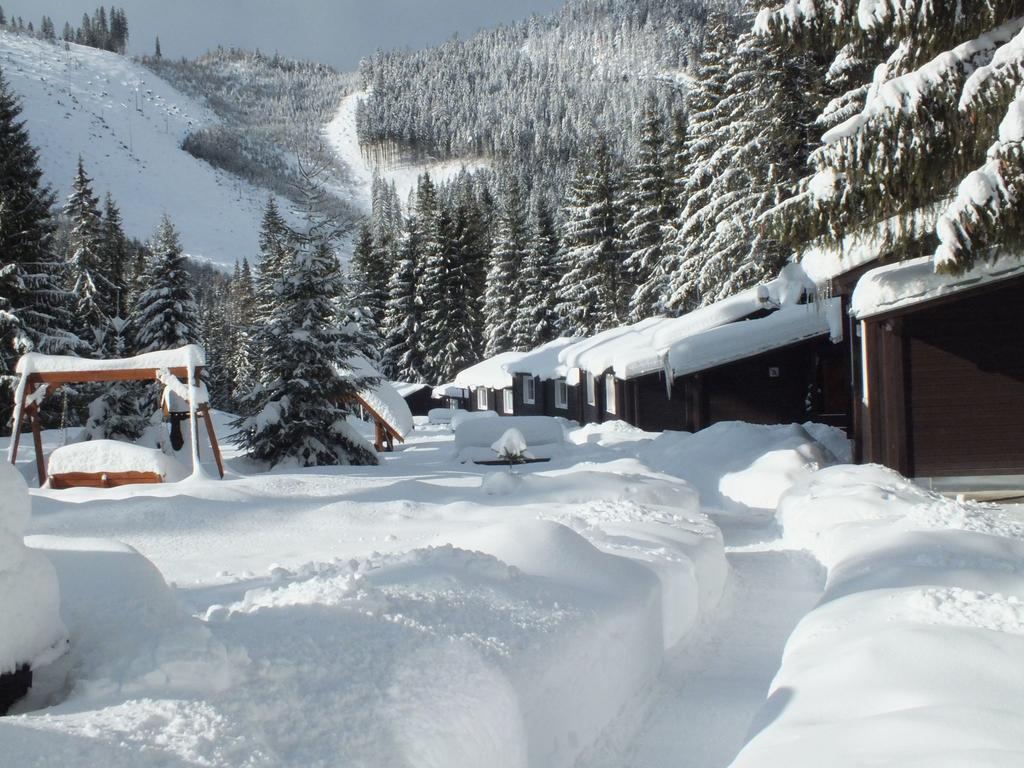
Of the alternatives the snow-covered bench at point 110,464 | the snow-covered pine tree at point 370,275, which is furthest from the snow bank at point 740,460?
the snow-covered pine tree at point 370,275

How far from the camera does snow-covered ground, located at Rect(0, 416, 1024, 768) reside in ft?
10.3

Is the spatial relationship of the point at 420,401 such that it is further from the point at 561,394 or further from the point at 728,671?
the point at 728,671

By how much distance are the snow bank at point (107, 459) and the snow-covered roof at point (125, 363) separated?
1.53m

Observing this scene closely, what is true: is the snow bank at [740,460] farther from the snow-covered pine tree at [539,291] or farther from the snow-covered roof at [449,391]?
the snow-covered roof at [449,391]

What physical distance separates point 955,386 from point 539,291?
104 feet

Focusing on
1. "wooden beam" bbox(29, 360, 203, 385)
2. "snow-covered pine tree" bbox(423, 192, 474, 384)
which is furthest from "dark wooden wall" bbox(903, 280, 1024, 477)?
"snow-covered pine tree" bbox(423, 192, 474, 384)

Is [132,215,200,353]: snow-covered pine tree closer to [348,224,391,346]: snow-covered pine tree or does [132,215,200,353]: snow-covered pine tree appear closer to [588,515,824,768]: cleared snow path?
[348,224,391,346]: snow-covered pine tree

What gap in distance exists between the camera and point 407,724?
11.4 ft

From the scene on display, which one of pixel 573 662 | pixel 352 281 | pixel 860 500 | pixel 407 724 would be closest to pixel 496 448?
pixel 860 500

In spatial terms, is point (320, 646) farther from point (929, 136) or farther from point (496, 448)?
point (496, 448)

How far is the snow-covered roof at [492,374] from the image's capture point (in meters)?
35.0

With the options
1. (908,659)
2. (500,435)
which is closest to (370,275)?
(500,435)

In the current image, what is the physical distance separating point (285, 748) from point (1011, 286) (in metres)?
12.3

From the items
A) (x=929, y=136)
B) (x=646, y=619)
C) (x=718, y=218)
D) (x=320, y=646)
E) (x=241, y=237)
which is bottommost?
(x=646, y=619)
